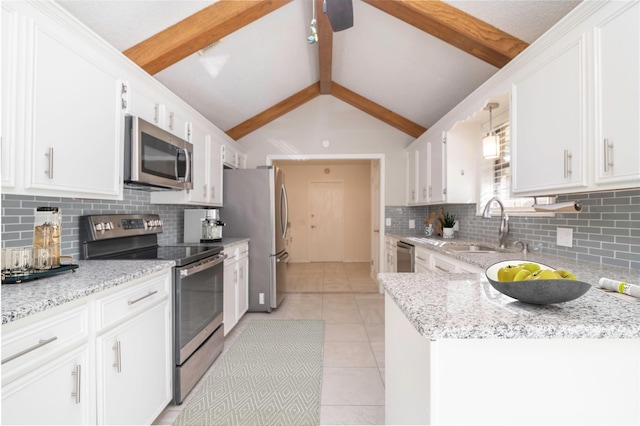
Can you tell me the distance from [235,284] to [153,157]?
5.18 ft

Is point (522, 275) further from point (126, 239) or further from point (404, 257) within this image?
point (404, 257)

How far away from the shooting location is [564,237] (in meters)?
2.03

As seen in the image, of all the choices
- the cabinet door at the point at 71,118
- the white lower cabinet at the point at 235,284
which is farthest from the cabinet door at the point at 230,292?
the cabinet door at the point at 71,118

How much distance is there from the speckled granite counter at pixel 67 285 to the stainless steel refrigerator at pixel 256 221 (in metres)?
1.88

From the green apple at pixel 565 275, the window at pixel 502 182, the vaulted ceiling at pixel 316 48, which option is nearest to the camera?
the green apple at pixel 565 275

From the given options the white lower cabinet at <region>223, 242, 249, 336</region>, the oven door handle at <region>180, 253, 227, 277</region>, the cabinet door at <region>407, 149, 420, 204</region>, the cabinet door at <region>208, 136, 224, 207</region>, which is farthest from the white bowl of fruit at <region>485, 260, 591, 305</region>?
the cabinet door at <region>407, 149, 420, 204</region>

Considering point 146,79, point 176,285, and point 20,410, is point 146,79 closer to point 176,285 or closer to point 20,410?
point 176,285

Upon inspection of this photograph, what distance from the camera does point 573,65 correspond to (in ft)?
4.99

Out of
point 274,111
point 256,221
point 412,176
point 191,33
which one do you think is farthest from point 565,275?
point 274,111

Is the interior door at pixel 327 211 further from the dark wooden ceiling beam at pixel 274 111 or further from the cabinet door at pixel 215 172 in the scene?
the cabinet door at pixel 215 172

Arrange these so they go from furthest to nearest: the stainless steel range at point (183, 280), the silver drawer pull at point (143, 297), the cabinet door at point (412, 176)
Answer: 1. the cabinet door at point (412, 176)
2. the stainless steel range at point (183, 280)
3. the silver drawer pull at point (143, 297)

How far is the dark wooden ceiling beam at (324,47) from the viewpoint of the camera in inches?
112

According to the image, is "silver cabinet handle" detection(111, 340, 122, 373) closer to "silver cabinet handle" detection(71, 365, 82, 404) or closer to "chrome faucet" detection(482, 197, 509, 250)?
"silver cabinet handle" detection(71, 365, 82, 404)

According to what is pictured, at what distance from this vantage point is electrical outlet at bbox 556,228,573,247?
197 cm
